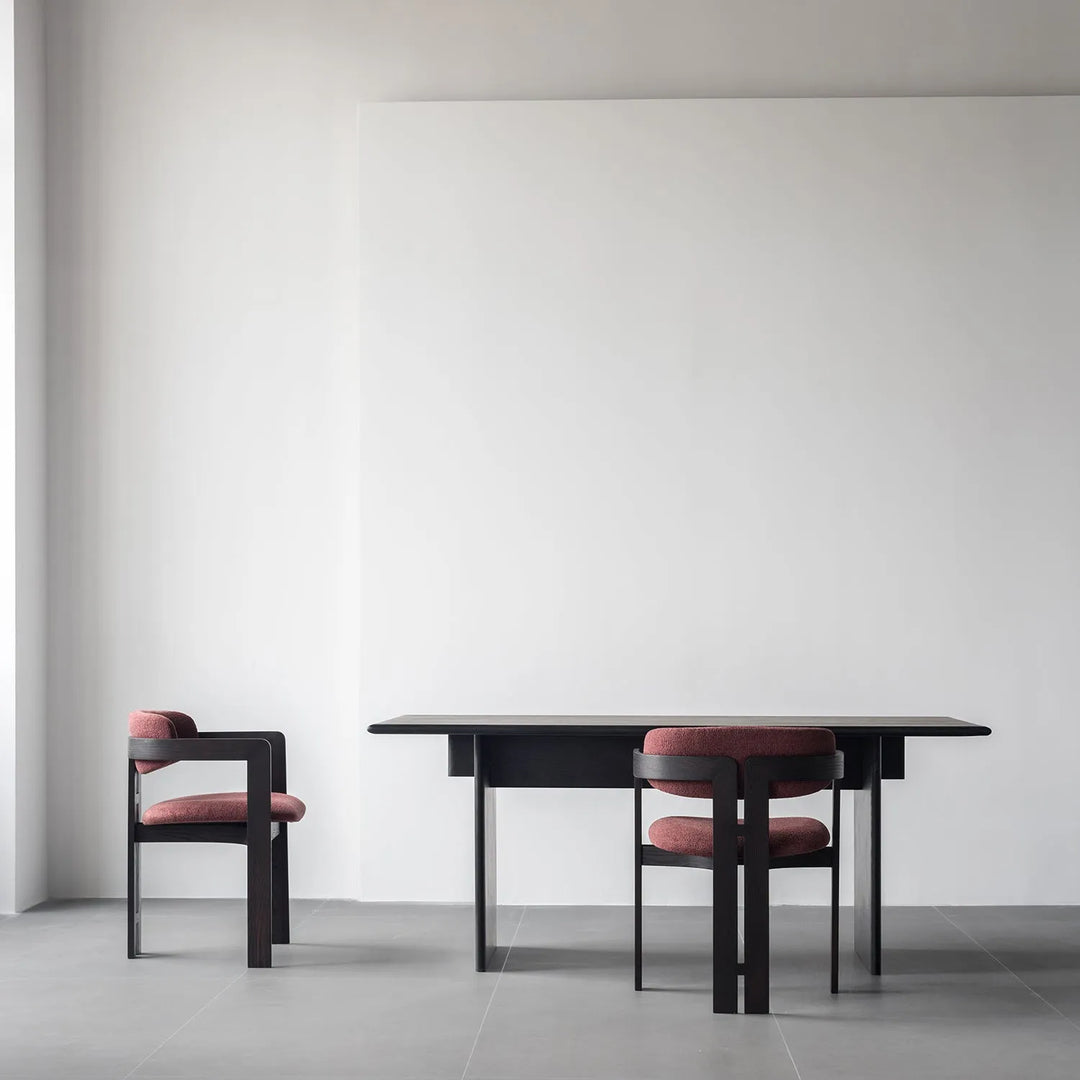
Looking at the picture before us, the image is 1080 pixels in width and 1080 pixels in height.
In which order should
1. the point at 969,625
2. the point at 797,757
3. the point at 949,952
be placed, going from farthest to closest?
the point at 969,625 < the point at 949,952 < the point at 797,757

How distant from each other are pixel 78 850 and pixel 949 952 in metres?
3.41

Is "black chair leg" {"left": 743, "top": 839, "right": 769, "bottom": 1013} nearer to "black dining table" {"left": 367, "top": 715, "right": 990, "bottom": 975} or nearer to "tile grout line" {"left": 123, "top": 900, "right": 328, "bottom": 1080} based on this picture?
"black dining table" {"left": 367, "top": 715, "right": 990, "bottom": 975}

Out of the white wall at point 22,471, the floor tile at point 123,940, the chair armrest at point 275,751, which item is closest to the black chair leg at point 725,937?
the floor tile at point 123,940


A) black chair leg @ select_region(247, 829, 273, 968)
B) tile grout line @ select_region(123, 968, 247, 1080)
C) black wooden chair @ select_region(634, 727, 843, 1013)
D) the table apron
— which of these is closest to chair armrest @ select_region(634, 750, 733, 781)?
black wooden chair @ select_region(634, 727, 843, 1013)

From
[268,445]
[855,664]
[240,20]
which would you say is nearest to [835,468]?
[855,664]

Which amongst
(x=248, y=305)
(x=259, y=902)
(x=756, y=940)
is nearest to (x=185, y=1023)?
(x=259, y=902)

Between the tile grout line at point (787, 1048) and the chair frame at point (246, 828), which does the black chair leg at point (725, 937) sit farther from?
the chair frame at point (246, 828)

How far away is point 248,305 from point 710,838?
2.96 m

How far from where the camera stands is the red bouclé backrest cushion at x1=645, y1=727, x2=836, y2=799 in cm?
347

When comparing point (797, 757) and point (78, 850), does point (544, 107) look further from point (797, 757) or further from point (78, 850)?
point (78, 850)

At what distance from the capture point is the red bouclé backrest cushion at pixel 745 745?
3467mm

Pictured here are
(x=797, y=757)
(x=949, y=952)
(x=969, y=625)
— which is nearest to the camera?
(x=797, y=757)

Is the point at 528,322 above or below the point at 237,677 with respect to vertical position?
above

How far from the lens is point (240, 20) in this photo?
5.23m
